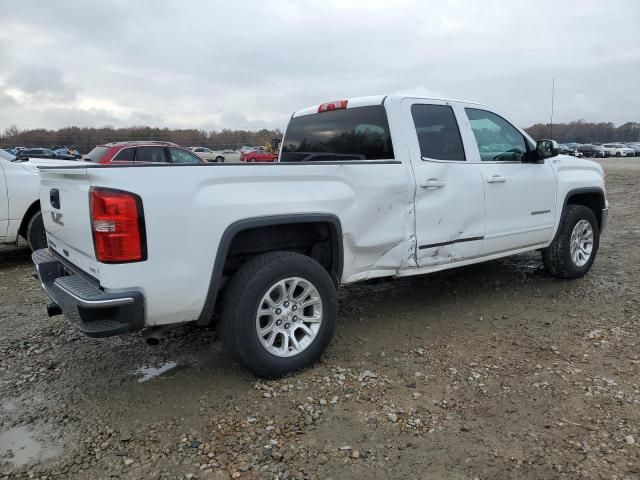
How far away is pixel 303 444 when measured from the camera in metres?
2.71

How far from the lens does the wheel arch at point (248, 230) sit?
9.92 ft

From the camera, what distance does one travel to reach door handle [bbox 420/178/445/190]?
3.99 metres

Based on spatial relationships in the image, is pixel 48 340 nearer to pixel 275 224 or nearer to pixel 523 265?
pixel 275 224

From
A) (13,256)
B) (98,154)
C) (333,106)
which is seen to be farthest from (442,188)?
(98,154)

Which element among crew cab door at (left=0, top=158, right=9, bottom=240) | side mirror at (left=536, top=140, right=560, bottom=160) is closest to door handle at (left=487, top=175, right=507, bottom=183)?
side mirror at (left=536, top=140, right=560, bottom=160)

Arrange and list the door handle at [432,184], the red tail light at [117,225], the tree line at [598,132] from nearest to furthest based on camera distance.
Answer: the red tail light at [117,225] < the door handle at [432,184] < the tree line at [598,132]

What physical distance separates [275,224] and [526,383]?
1.94 meters

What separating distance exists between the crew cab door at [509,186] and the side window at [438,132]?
185 millimetres

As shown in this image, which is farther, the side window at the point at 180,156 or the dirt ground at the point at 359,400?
the side window at the point at 180,156

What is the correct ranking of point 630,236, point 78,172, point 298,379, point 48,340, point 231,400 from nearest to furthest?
point 78,172 → point 231,400 → point 298,379 → point 48,340 → point 630,236

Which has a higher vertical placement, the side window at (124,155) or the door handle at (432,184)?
the side window at (124,155)

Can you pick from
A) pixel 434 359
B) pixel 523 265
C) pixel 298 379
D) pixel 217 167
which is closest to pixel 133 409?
pixel 298 379

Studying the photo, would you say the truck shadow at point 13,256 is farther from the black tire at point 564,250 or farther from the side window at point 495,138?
the black tire at point 564,250

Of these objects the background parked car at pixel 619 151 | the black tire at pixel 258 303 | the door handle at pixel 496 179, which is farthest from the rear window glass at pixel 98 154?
the background parked car at pixel 619 151
